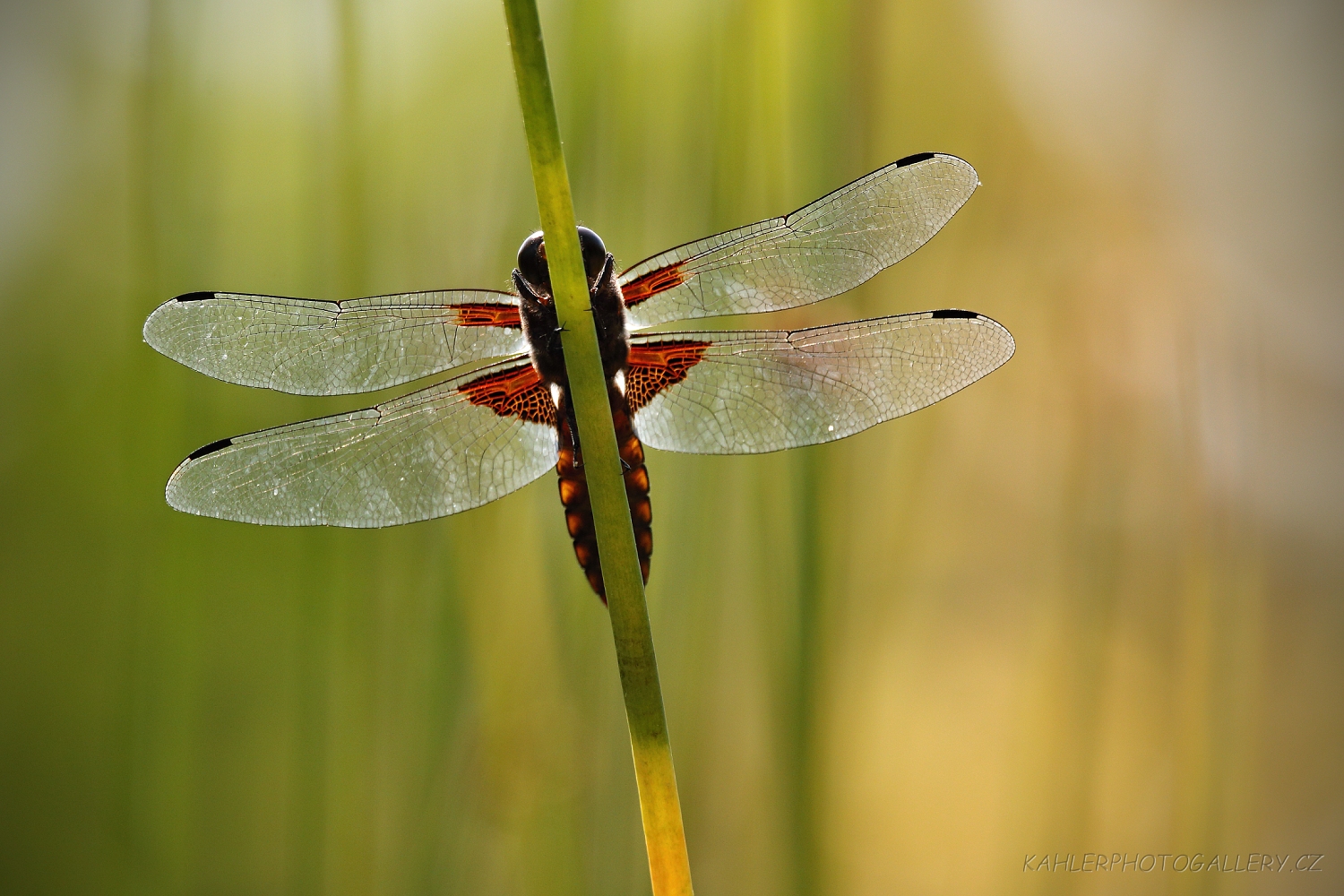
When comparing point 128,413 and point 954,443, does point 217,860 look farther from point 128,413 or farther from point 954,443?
point 954,443

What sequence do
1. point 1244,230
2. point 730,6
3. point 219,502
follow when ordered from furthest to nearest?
point 1244,230
point 730,6
point 219,502

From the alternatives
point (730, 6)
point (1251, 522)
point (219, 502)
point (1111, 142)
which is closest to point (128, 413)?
point (219, 502)

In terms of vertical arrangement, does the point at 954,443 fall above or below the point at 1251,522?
above

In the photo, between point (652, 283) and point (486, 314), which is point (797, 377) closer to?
point (652, 283)

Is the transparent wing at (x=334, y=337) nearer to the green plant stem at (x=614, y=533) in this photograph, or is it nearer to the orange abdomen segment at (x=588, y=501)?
the orange abdomen segment at (x=588, y=501)

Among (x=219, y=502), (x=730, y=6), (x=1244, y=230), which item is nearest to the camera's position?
(x=219, y=502)

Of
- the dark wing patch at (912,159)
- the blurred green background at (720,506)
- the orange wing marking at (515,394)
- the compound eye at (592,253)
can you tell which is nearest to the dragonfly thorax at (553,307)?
the compound eye at (592,253)
